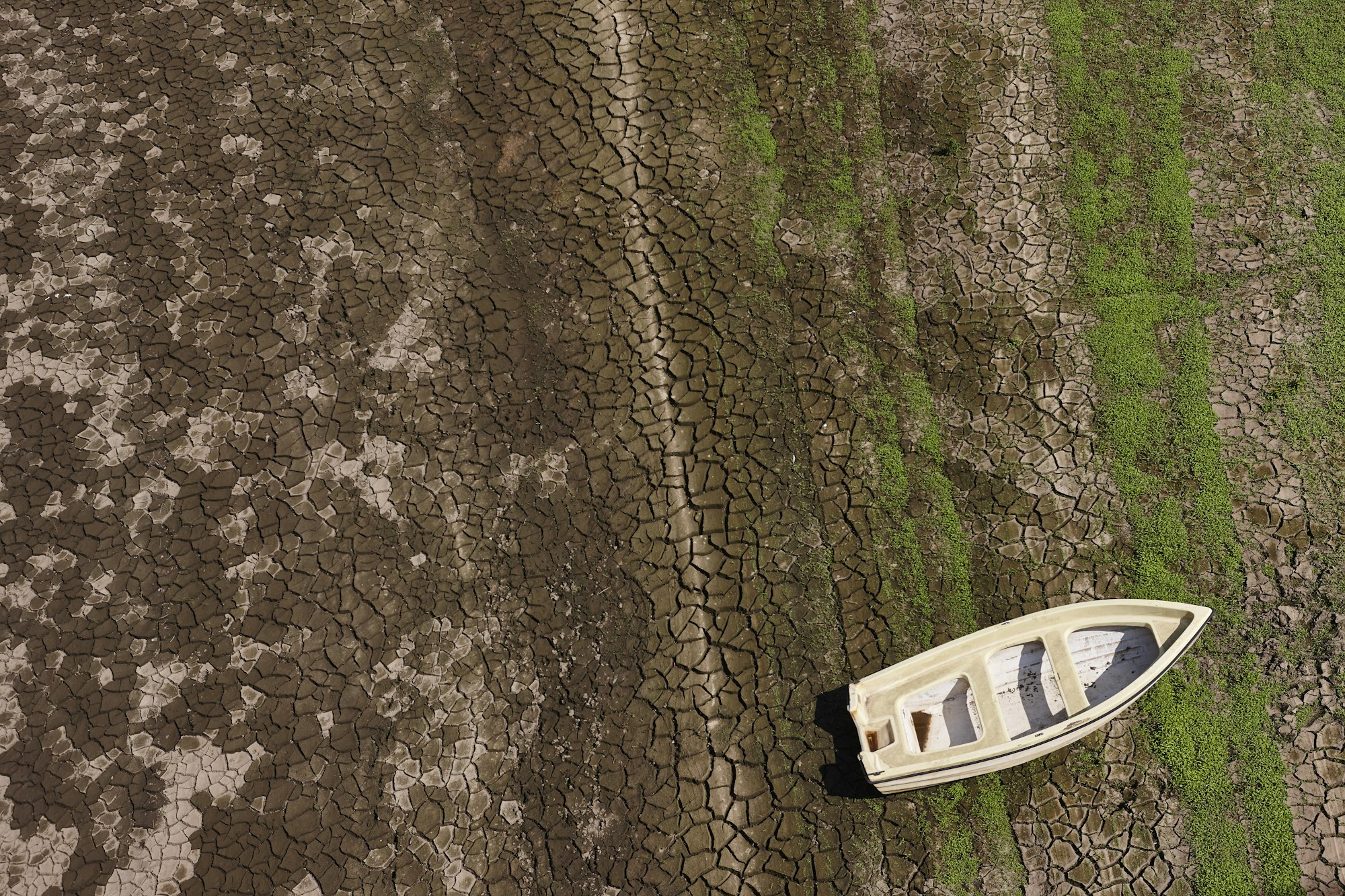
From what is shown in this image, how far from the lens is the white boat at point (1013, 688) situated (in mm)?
7617

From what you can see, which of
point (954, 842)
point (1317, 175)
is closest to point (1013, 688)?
point (954, 842)

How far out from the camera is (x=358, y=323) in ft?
34.5

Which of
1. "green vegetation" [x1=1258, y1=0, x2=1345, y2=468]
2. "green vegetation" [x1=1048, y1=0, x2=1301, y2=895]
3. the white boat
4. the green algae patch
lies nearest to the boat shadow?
the white boat

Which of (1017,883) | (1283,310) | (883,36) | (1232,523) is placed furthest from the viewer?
(883,36)

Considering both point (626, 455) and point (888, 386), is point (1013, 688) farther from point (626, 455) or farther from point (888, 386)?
point (626, 455)

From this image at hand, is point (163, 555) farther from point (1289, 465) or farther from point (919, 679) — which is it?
point (1289, 465)

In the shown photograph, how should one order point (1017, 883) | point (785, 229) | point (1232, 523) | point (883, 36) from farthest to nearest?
point (883, 36) < point (785, 229) < point (1232, 523) < point (1017, 883)

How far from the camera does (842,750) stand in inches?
319

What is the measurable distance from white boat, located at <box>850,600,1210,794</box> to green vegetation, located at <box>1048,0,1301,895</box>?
444 millimetres

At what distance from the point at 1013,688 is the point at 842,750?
1413 mm

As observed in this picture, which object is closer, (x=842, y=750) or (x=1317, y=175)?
(x=842, y=750)

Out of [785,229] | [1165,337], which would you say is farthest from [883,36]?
[1165,337]

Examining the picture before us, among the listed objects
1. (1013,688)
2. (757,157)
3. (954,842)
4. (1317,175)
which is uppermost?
(1317,175)

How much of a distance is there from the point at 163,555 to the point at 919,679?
7.07m
